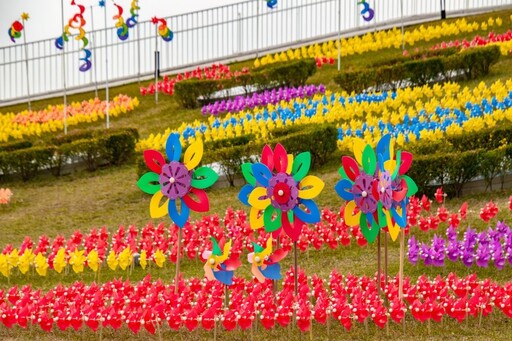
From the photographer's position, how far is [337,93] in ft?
79.2

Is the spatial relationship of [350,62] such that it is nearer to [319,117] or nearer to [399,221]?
[319,117]

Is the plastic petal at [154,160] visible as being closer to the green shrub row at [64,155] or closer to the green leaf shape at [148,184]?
the green leaf shape at [148,184]

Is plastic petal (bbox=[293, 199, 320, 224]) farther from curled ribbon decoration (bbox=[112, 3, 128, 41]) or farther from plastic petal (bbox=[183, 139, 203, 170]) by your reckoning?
curled ribbon decoration (bbox=[112, 3, 128, 41])

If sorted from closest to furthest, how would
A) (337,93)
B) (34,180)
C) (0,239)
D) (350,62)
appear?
(0,239) < (34,180) < (337,93) < (350,62)

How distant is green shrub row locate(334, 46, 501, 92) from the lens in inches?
960

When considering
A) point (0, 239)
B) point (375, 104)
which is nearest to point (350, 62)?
point (375, 104)

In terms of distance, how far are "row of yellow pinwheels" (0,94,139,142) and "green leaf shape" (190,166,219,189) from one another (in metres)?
12.5

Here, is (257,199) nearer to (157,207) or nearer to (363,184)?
(363,184)

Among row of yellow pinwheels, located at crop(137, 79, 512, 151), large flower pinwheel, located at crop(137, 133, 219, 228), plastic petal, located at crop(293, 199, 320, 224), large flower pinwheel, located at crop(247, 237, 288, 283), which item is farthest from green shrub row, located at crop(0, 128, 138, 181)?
plastic petal, located at crop(293, 199, 320, 224)

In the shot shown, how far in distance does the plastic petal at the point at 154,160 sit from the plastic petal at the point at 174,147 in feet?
0.36

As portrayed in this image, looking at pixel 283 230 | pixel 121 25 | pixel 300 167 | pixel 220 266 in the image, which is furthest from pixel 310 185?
pixel 121 25

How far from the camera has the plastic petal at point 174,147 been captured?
12859 millimetres

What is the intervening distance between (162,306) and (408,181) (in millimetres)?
2657

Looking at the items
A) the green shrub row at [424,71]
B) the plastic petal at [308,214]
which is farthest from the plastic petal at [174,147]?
the green shrub row at [424,71]
